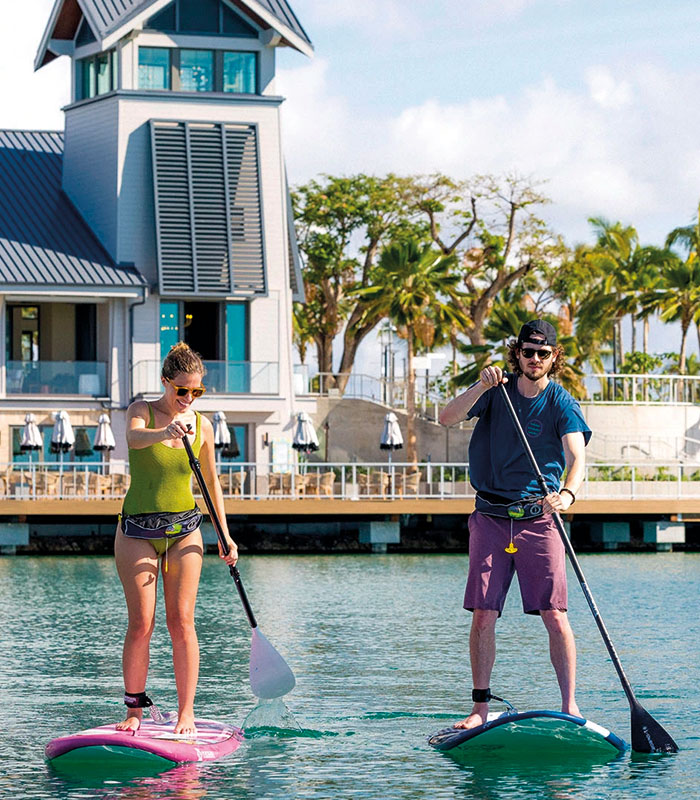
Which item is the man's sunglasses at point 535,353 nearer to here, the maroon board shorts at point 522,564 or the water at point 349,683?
the maroon board shorts at point 522,564

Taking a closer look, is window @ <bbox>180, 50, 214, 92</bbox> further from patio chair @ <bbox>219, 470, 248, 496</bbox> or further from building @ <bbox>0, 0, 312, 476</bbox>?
patio chair @ <bbox>219, 470, 248, 496</bbox>

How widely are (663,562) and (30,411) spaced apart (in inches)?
642

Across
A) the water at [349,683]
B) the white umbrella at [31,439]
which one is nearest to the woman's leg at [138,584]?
the water at [349,683]

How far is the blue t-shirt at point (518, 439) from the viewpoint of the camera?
9375 millimetres

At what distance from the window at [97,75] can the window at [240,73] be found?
2714mm

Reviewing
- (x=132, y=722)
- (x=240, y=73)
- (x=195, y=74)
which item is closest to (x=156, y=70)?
(x=195, y=74)

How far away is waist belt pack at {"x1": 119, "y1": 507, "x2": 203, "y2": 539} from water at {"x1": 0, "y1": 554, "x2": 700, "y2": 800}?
1302 millimetres

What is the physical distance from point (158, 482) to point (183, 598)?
63 cm

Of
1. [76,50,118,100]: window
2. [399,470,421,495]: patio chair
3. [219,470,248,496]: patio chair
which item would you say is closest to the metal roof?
[76,50,118,100]: window

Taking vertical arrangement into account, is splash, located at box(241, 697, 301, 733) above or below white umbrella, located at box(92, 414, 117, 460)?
below

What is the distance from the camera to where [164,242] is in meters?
41.1

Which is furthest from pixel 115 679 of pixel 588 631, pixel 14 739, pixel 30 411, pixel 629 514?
pixel 30 411

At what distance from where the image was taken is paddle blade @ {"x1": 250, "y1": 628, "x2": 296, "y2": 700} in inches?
389

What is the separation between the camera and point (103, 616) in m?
20.1
